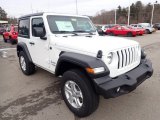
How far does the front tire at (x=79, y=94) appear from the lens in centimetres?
273

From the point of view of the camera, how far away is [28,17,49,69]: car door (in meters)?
3.98

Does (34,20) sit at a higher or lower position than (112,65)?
higher

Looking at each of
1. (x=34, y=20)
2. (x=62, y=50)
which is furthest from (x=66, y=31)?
(x=34, y=20)

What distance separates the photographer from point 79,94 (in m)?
3.05

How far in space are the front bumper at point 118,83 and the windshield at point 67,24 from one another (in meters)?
1.81

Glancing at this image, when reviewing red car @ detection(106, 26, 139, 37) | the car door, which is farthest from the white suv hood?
red car @ detection(106, 26, 139, 37)

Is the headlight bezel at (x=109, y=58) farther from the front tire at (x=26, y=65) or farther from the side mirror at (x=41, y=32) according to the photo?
the front tire at (x=26, y=65)

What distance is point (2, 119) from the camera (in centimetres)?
308

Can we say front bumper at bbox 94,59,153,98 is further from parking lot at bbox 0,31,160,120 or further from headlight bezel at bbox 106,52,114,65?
parking lot at bbox 0,31,160,120

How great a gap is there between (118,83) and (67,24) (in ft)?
7.12

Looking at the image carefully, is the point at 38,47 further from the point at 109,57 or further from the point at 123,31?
the point at 123,31

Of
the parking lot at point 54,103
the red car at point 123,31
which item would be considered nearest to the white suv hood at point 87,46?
the parking lot at point 54,103

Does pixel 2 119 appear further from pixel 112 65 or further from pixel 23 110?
pixel 112 65

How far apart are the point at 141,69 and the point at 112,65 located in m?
0.90
